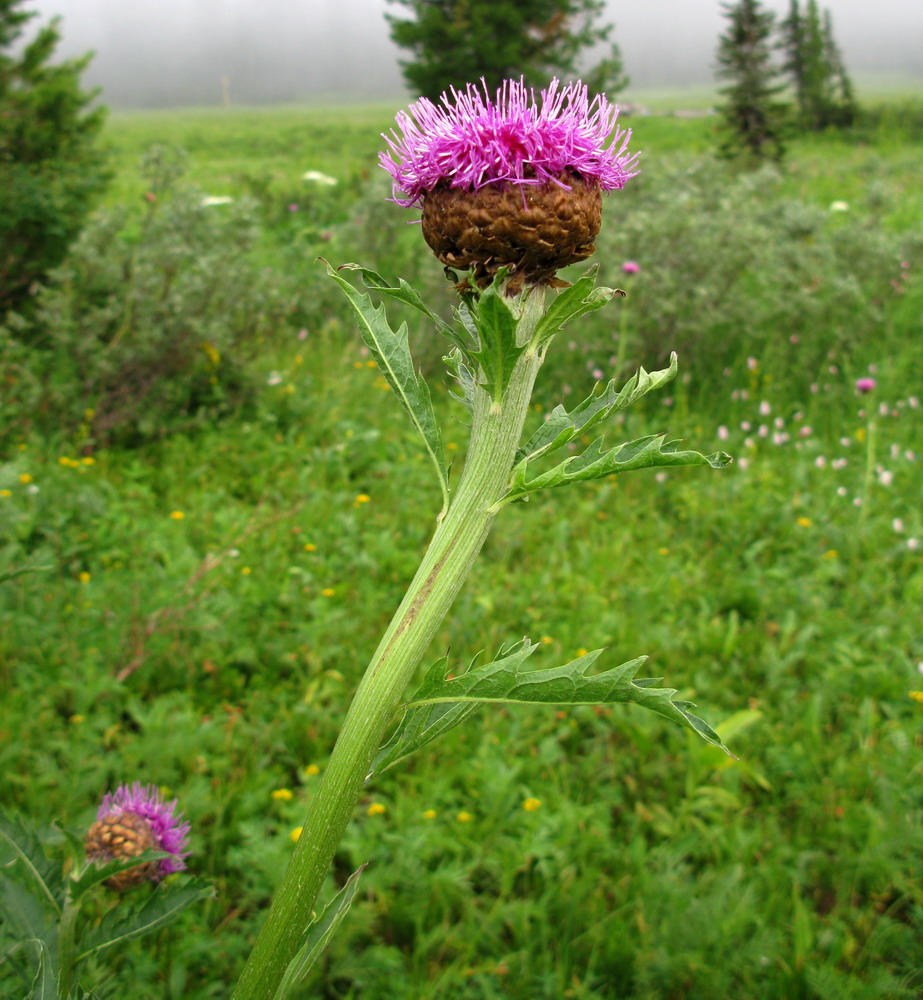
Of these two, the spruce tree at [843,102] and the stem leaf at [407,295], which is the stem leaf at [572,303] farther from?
the spruce tree at [843,102]

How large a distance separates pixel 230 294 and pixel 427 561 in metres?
4.86

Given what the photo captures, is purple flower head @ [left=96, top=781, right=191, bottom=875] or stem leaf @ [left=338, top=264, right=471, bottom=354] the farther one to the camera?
purple flower head @ [left=96, top=781, right=191, bottom=875]

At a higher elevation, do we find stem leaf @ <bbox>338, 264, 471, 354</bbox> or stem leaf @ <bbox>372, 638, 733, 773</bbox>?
stem leaf @ <bbox>338, 264, 471, 354</bbox>

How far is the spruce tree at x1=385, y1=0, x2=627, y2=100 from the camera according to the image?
15977mm

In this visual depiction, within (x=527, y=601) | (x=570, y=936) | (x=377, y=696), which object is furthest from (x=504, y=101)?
(x=527, y=601)

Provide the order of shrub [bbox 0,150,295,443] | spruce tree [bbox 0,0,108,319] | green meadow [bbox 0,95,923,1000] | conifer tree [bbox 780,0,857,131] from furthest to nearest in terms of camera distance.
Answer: conifer tree [bbox 780,0,857,131]
spruce tree [bbox 0,0,108,319]
shrub [bbox 0,150,295,443]
green meadow [bbox 0,95,923,1000]

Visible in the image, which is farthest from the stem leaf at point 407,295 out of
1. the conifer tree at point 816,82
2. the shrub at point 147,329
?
the conifer tree at point 816,82

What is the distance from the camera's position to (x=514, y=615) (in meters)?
3.46

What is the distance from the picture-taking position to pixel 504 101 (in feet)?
3.56

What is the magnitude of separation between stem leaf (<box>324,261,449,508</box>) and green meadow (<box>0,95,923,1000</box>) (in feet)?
4.15

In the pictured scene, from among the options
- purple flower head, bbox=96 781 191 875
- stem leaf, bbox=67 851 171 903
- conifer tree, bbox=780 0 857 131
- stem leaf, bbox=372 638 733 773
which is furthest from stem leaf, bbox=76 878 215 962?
conifer tree, bbox=780 0 857 131

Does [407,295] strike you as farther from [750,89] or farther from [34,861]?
[750,89]

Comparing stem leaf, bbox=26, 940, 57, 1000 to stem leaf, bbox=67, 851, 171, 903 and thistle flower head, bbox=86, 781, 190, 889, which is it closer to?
stem leaf, bbox=67, 851, 171, 903

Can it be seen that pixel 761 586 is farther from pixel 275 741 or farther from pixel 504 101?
pixel 504 101
